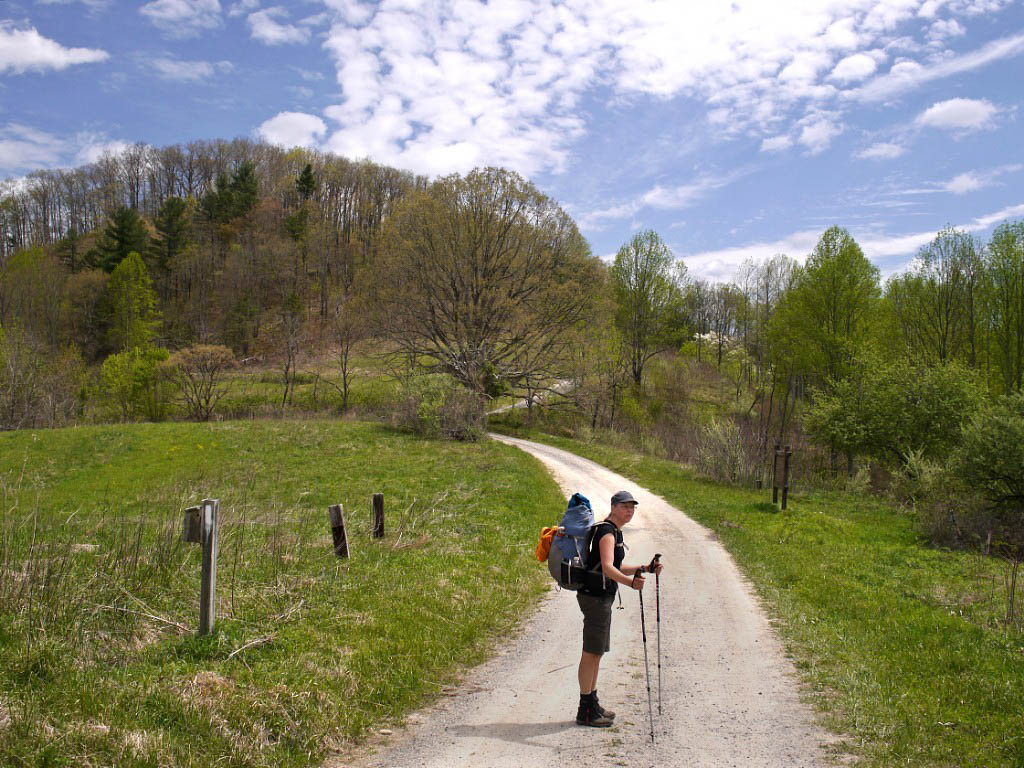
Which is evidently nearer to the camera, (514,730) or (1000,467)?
(514,730)

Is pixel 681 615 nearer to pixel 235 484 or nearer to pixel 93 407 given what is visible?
pixel 235 484

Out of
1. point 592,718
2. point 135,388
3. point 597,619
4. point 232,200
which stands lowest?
point 592,718

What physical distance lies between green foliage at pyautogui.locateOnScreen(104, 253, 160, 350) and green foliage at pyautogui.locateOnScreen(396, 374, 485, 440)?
35510 millimetres

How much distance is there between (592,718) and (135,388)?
43014mm

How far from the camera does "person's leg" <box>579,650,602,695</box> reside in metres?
5.67

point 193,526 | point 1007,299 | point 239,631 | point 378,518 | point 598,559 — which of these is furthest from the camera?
point 1007,299

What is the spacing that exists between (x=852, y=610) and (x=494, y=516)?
315 inches

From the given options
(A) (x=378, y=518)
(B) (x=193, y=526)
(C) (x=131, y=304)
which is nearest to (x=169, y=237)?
(C) (x=131, y=304)

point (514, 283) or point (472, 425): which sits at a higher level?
point (514, 283)

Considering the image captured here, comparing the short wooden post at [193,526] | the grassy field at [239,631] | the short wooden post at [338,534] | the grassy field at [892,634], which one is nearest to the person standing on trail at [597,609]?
the grassy field at [239,631]

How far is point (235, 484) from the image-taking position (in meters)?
Answer: 21.6

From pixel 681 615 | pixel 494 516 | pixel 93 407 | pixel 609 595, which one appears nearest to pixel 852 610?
pixel 681 615

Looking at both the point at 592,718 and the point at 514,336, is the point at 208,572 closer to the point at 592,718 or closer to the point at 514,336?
the point at 592,718

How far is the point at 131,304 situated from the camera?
5725cm
